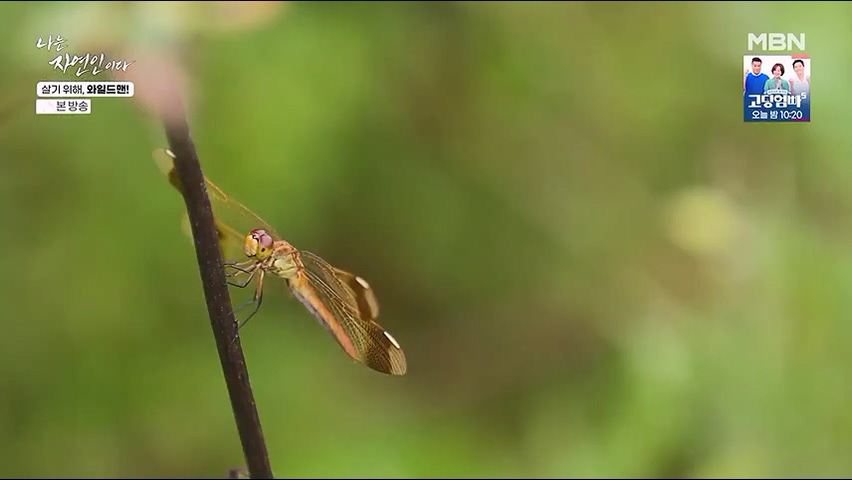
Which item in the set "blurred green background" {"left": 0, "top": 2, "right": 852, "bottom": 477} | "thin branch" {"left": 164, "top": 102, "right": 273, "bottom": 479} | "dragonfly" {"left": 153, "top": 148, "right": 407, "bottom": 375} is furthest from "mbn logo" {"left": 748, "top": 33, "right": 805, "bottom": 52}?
"thin branch" {"left": 164, "top": 102, "right": 273, "bottom": 479}

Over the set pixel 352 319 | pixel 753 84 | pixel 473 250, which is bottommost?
pixel 352 319

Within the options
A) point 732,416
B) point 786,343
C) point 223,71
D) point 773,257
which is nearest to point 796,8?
point 773,257

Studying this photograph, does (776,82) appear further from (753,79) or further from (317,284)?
(317,284)

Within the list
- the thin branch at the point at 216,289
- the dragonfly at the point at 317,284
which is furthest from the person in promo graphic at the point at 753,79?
the thin branch at the point at 216,289

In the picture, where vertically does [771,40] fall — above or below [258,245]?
above

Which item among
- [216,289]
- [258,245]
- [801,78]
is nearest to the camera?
[216,289]

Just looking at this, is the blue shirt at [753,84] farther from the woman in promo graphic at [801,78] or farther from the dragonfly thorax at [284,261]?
the dragonfly thorax at [284,261]

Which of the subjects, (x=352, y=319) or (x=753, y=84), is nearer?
(x=352, y=319)

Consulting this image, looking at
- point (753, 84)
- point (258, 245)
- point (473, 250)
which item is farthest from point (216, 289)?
point (753, 84)
